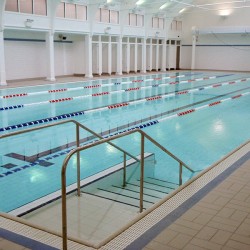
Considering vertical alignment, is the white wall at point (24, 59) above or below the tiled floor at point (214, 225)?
above

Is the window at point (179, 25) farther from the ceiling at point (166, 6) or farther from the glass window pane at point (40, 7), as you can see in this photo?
the glass window pane at point (40, 7)

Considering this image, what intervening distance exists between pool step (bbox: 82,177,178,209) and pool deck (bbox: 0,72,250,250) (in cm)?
99

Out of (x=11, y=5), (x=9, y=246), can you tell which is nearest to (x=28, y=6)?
(x=11, y=5)

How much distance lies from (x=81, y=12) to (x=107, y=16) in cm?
273

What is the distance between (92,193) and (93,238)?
133 centimetres

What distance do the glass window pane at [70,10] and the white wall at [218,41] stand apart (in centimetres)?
1380

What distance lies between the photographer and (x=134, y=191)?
534cm

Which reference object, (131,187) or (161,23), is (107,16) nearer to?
Result: (161,23)

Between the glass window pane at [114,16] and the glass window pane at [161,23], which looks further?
the glass window pane at [161,23]

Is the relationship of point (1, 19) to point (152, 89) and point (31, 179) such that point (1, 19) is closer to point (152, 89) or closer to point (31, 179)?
point (152, 89)

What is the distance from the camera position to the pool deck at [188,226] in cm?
286

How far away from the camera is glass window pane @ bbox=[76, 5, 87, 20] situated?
2180cm

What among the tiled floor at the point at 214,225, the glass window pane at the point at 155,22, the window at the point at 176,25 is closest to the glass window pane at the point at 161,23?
the glass window pane at the point at 155,22

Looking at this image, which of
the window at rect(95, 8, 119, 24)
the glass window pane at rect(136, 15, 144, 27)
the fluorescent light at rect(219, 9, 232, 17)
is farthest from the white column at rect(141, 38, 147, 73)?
the fluorescent light at rect(219, 9, 232, 17)
